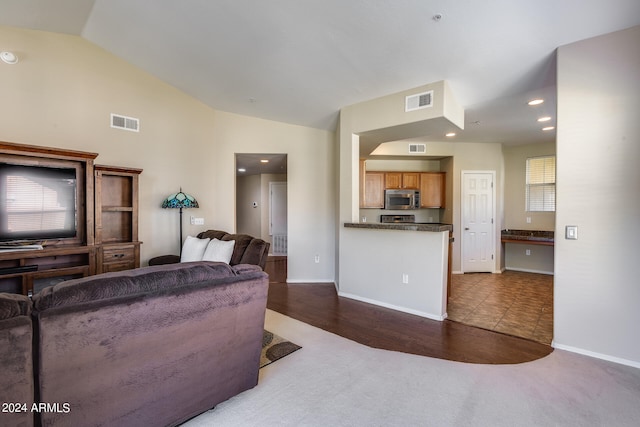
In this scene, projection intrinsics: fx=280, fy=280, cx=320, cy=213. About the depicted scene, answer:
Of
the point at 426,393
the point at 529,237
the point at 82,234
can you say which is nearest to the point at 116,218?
the point at 82,234

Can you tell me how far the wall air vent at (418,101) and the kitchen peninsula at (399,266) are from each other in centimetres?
140

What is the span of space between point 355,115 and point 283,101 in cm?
105

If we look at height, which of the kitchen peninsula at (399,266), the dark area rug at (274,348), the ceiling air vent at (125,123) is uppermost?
the ceiling air vent at (125,123)

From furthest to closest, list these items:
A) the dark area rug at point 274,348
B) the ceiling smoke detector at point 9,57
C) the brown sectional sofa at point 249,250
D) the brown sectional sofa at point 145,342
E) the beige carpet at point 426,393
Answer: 1. the brown sectional sofa at point 249,250
2. the ceiling smoke detector at point 9,57
3. the dark area rug at point 274,348
4. the beige carpet at point 426,393
5. the brown sectional sofa at point 145,342

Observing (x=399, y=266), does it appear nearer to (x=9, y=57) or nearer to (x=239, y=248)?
(x=239, y=248)

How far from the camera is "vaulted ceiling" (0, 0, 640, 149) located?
2.19 meters

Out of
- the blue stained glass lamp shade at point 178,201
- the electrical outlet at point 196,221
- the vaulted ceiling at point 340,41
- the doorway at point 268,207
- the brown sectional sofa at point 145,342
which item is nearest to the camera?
the brown sectional sofa at point 145,342

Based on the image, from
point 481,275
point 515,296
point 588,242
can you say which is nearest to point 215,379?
point 588,242

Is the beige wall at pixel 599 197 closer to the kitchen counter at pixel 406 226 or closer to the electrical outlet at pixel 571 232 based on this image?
the electrical outlet at pixel 571 232

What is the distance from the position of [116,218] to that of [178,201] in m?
0.79

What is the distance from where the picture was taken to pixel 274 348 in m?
2.49

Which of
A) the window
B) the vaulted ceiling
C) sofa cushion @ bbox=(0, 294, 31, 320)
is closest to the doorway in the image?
the vaulted ceiling

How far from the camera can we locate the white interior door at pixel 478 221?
5781mm

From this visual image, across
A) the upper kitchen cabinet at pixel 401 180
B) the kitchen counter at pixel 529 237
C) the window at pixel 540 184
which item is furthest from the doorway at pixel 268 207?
the window at pixel 540 184
